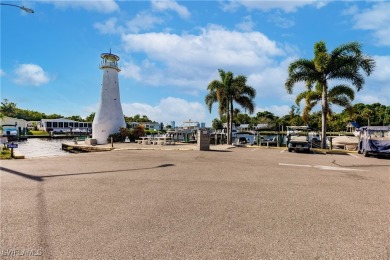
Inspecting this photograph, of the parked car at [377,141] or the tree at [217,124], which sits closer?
the parked car at [377,141]

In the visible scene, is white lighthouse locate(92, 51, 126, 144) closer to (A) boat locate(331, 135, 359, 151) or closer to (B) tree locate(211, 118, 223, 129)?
(A) boat locate(331, 135, 359, 151)

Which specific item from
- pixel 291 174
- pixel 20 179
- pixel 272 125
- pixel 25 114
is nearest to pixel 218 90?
pixel 291 174

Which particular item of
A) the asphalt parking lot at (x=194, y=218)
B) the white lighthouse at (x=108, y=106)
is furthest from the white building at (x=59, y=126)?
the asphalt parking lot at (x=194, y=218)

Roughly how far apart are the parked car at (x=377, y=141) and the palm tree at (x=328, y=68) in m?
4.59

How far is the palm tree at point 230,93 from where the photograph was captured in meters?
28.3

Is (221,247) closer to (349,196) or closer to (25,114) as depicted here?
(349,196)

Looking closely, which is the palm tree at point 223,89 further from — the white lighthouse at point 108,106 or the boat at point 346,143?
the white lighthouse at point 108,106

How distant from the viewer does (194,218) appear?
4844mm

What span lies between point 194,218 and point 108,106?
34133 millimetres

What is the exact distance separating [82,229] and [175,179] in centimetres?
441

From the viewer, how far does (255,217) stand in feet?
16.1

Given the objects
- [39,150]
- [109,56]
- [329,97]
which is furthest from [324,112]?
[39,150]

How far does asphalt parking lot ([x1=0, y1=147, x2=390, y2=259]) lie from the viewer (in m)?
3.61

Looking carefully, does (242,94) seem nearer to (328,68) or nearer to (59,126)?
(328,68)
